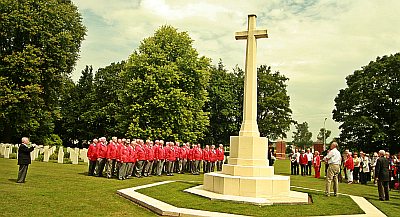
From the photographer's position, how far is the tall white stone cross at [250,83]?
12.4m

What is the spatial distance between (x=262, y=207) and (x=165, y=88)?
21.4m

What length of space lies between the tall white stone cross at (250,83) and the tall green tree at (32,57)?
1920 centimetres

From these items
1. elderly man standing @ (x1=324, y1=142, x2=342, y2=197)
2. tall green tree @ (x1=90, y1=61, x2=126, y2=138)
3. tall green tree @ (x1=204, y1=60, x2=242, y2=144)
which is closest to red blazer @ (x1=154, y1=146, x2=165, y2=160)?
elderly man standing @ (x1=324, y1=142, x2=342, y2=197)

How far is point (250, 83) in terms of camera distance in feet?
41.2

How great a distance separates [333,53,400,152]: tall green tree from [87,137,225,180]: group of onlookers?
19273 mm

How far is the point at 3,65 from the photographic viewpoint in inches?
1069

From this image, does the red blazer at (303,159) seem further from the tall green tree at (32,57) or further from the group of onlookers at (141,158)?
the tall green tree at (32,57)

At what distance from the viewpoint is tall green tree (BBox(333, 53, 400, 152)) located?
33688 millimetres

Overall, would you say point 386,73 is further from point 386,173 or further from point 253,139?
point 253,139

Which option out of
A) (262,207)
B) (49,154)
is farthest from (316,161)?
(49,154)

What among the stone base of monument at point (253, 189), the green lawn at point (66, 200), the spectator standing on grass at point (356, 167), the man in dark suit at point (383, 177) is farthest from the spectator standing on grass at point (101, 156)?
the spectator standing on grass at point (356, 167)

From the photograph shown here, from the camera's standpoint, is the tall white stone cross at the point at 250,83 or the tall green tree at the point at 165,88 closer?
the tall white stone cross at the point at 250,83

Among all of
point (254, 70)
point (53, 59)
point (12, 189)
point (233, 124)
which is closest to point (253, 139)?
point (254, 70)

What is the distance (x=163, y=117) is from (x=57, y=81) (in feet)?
29.4
